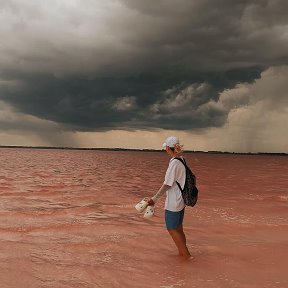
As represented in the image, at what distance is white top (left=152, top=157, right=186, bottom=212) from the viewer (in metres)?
6.94

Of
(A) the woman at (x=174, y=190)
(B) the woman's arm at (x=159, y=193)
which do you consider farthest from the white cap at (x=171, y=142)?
(B) the woman's arm at (x=159, y=193)

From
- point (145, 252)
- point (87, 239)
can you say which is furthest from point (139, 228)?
point (145, 252)

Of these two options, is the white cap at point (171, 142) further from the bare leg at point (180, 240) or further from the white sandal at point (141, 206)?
the bare leg at point (180, 240)

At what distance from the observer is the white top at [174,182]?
6.94 meters

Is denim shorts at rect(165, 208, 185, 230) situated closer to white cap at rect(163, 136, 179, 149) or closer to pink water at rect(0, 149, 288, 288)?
pink water at rect(0, 149, 288, 288)

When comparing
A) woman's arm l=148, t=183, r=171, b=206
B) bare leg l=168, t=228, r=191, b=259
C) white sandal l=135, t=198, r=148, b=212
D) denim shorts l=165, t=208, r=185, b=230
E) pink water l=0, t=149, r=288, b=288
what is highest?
woman's arm l=148, t=183, r=171, b=206

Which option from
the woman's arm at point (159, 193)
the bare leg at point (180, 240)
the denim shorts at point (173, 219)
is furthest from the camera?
the bare leg at point (180, 240)

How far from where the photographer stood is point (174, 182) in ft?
23.1

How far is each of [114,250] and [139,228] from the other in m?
2.39

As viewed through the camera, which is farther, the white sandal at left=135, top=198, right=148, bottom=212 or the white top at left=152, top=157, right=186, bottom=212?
the white sandal at left=135, top=198, right=148, bottom=212

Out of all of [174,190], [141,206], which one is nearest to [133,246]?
[141,206]

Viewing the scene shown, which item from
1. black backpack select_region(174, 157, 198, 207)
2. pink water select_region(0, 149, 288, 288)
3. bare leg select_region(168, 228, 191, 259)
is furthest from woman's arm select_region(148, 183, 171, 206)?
pink water select_region(0, 149, 288, 288)

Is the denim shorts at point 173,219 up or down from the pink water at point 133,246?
up

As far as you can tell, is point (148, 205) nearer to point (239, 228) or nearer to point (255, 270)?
point (255, 270)
